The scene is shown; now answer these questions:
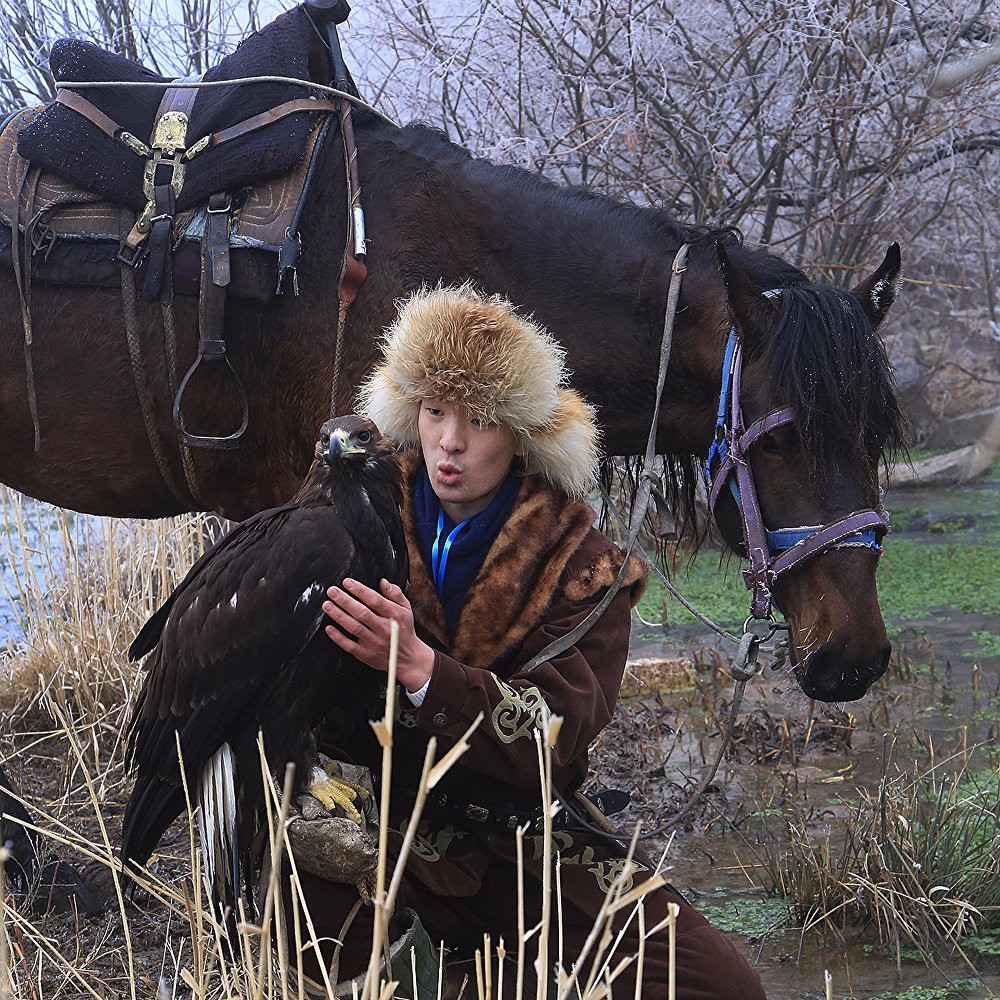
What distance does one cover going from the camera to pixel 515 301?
3.44 meters

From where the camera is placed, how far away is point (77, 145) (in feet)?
11.5

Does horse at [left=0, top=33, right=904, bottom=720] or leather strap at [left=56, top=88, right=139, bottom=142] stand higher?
leather strap at [left=56, top=88, right=139, bottom=142]

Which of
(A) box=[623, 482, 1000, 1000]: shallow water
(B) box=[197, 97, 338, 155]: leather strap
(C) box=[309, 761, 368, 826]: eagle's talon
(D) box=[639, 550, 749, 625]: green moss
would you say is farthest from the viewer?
(D) box=[639, 550, 749, 625]: green moss

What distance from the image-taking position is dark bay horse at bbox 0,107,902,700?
3047mm

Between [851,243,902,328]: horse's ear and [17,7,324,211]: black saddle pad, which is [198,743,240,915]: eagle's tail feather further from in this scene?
[851,243,902,328]: horse's ear

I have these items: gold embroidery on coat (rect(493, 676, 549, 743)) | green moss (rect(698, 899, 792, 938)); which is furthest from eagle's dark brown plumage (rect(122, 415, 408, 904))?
green moss (rect(698, 899, 792, 938))

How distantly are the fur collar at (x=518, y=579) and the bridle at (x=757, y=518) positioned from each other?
1.62 feet

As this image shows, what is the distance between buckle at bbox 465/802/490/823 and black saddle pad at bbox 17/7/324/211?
1871mm

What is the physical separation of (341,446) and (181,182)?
146 cm

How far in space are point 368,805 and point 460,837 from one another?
220mm

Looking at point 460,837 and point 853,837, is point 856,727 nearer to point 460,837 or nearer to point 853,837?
point 853,837

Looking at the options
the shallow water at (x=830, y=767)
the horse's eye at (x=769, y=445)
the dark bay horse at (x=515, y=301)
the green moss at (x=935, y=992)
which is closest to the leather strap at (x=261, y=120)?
the dark bay horse at (x=515, y=301)

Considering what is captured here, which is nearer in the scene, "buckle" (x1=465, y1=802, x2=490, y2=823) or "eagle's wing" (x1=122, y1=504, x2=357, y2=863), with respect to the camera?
"eagle's wing" (x1=122, y1=504, x2=357, y2=863)

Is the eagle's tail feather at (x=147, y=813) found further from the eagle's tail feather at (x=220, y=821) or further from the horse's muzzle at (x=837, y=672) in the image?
the horse's muzzle at (x=837, y=672)
